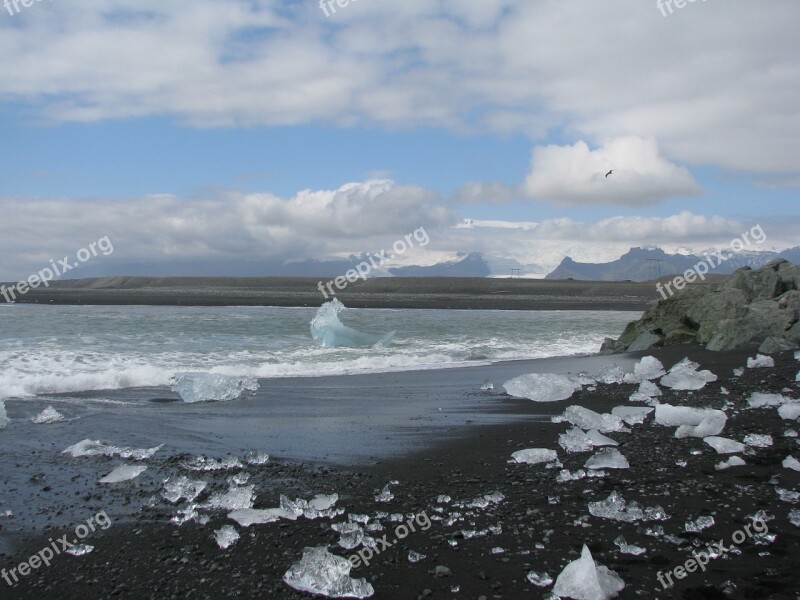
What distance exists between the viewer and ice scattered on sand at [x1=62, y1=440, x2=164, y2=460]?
676 cm

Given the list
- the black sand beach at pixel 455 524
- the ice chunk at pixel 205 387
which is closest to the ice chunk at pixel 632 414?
the black sand beach at pixel 455 524

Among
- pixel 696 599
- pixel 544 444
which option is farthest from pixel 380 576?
pixel 544 444

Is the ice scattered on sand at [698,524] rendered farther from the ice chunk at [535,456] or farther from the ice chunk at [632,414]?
the ice chunk at [632,414]

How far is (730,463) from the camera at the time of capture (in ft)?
18.6

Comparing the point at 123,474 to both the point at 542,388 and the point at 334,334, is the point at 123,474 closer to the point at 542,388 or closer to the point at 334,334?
the point at 542,388

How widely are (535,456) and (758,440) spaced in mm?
2375

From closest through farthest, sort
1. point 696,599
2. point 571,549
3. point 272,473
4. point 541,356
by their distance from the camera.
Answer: point 696,599 → point 571,549 → point 272,473 → point 541,356

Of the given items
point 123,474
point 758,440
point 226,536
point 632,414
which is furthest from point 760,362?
point 123,474

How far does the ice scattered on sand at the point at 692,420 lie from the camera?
6.76 m

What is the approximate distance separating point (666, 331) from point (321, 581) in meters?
17.0

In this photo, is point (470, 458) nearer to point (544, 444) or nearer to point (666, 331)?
point (544, 444)

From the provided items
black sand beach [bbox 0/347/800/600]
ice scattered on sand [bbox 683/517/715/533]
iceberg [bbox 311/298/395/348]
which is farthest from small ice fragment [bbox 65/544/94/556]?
iceberg [bbox 311/298/395/348]

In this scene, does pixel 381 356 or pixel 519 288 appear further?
pixel 519 288

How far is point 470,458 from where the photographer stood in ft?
21.2
